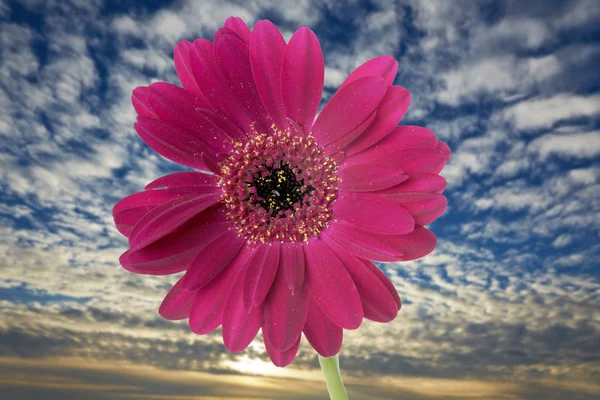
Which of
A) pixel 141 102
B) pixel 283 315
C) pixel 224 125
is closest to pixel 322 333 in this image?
pixel 283 315

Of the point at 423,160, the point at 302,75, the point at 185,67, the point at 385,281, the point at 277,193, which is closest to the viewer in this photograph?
the point at 423,160

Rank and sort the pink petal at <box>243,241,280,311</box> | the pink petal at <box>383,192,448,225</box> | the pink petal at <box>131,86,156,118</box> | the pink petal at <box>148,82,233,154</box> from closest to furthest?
the pink petal at <box>383,192,448,225</box> < the pink petal at <box>243,241,280,311</box> < the pink petal at <box>148,82,233,154</box> < the pink petal at <box>131,86,156,118</box>

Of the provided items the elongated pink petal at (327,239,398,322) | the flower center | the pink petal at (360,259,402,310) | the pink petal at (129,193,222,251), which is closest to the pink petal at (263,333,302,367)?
the elongated pink petal at (327,239,398,322)

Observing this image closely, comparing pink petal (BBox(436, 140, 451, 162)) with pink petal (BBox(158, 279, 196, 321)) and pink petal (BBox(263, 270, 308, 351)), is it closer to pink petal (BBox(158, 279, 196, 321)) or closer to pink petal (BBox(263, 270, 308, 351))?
pink petal (BBox(263, 270, 308, 351))

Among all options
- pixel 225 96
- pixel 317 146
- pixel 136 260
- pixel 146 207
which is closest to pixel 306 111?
pixel 317 146

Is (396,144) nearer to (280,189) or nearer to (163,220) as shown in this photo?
(280,189)

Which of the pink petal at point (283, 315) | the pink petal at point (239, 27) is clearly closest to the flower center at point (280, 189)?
the pink petal at point (283, 315)

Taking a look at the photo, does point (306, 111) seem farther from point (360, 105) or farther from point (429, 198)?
point (429, 198)
